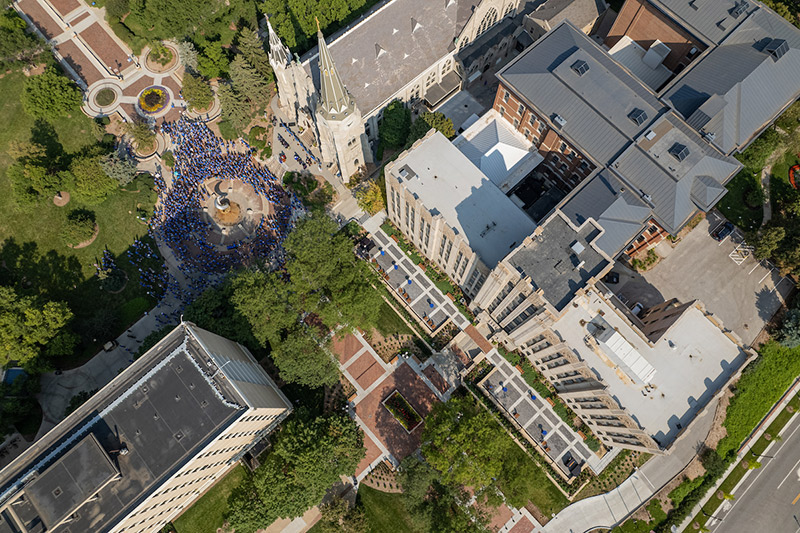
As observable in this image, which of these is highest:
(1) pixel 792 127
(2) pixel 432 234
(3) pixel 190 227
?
(3) pixel 190 227

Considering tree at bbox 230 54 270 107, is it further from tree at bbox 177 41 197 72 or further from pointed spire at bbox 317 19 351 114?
pointed spire at bbox 317 19 351 114

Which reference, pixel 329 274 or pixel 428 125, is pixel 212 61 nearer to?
pixel 428 125

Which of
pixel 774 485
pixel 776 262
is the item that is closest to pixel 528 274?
pixel 776 262

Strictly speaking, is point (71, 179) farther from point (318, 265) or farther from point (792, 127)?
point (792, 127)

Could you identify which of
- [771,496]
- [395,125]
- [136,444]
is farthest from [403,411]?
[771,496]

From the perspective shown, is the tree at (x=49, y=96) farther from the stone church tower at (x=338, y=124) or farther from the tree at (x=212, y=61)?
the stone church tower at (x=338, y=124)

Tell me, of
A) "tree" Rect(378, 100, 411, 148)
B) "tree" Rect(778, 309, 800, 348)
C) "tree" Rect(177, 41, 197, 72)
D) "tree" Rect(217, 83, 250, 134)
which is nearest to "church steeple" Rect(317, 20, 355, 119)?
"tree" Rect(378, 100, 411, 148)

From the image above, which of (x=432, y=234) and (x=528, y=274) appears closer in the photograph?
(x=528, y=274)
